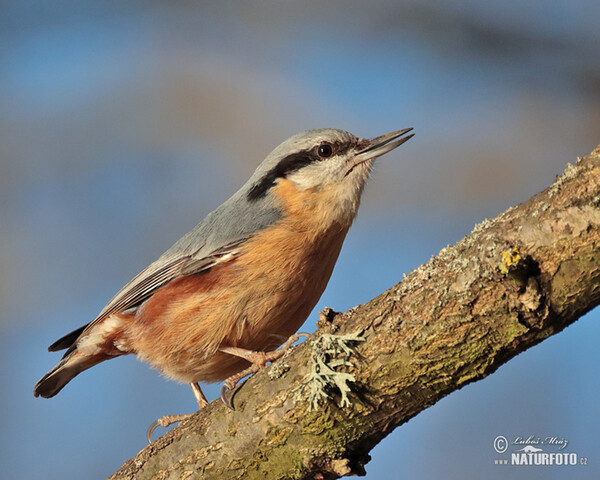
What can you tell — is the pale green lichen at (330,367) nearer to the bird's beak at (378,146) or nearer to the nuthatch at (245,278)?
the nuthatch at (245,278)

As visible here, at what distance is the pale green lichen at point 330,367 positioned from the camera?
1.87m

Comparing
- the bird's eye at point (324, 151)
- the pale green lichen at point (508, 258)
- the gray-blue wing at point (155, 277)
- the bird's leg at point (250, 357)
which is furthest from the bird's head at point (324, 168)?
the pale green lichen at point (508, 258)

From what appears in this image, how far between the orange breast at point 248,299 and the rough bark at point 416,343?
556 millimetres

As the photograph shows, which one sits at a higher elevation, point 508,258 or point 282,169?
point 282,169

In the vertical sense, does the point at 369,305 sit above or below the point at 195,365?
below

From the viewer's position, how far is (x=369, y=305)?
193cm

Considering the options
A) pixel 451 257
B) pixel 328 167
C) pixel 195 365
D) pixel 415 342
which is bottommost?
pixel 415 342

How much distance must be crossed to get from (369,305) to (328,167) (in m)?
1.41

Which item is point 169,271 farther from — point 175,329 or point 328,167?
point 328,167

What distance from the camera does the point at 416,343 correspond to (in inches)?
69.1

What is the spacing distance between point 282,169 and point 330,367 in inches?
63.3

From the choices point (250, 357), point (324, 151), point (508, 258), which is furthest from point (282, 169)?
point (508, 258)

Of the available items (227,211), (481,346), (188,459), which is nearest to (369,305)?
(481,346)

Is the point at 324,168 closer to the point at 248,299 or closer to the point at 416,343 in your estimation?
the point at 248,299
